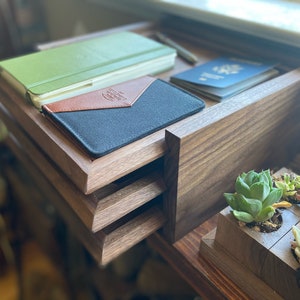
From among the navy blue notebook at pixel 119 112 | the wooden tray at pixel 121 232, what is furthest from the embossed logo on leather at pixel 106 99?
the wooden tray at pixel 121 232

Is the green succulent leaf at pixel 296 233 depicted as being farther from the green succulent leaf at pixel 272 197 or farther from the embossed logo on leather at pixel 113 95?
the embossed logo on leather at pixel 113 95

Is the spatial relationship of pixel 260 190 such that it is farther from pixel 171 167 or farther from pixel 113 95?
pixel 113 95

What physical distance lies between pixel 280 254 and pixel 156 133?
19 cm

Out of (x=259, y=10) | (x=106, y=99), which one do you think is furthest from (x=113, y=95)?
(x=259, y=10)

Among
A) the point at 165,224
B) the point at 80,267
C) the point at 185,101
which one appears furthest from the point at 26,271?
the point at 185,101

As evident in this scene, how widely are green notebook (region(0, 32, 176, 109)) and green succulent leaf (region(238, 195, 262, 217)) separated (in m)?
0.26

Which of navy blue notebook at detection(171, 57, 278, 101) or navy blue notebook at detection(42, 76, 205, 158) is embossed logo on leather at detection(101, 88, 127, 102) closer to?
navy blue notebook at detection(42, 76, 205, 158)

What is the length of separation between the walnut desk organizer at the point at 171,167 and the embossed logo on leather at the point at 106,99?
31 mm

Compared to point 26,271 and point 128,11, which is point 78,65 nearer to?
point 128,11

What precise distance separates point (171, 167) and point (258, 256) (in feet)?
0.45

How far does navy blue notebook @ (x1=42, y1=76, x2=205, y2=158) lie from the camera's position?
410mm

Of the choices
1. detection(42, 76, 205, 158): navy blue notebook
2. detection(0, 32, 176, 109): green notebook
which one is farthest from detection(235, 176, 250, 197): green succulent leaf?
detection(0, 32, 176, 109): green notebook

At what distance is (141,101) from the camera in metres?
0.47

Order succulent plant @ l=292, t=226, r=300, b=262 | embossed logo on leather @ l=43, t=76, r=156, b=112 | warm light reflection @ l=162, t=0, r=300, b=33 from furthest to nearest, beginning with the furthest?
1. warm light reflection @ l=162, t=0, r=300, b=33
2. embossed logo on leather @ l=43, t=76, r=156, b=112
3. succulent plant @ l=292, t=226, r=300, b=262
